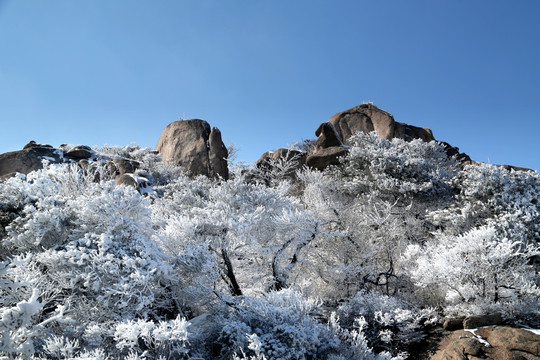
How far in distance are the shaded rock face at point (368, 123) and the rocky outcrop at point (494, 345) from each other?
21.2 metres

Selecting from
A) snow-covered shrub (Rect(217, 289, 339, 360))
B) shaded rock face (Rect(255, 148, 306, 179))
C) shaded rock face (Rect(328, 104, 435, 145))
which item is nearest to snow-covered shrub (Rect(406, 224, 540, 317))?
snow-covered shrub (Rect(217, 289, 339, 360))

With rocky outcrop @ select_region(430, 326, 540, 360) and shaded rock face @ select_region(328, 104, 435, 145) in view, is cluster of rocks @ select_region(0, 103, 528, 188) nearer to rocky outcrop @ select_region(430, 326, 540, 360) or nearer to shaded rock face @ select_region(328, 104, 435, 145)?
shaded rock face @ select_region(328, 104, 435, 145)

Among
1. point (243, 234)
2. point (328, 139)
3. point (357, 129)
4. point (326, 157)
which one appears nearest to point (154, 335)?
point (243, 234)

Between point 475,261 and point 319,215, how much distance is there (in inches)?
221

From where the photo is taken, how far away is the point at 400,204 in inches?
615

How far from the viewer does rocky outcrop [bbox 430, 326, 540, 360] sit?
588 centimetres

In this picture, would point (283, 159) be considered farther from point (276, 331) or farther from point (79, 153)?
point (79, 153)

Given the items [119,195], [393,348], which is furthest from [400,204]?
[119,195]

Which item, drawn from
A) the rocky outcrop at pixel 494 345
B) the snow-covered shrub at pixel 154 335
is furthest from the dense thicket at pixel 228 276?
the rocky outcrop at pixel 494 345

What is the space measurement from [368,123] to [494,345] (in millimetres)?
22852

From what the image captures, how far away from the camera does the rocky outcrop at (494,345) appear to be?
5883mm

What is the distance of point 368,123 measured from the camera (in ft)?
88.6

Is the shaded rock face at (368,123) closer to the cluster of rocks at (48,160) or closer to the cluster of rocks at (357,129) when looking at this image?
the cluster of rocks at (357,129)

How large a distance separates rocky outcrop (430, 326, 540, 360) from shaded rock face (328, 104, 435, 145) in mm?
21157
